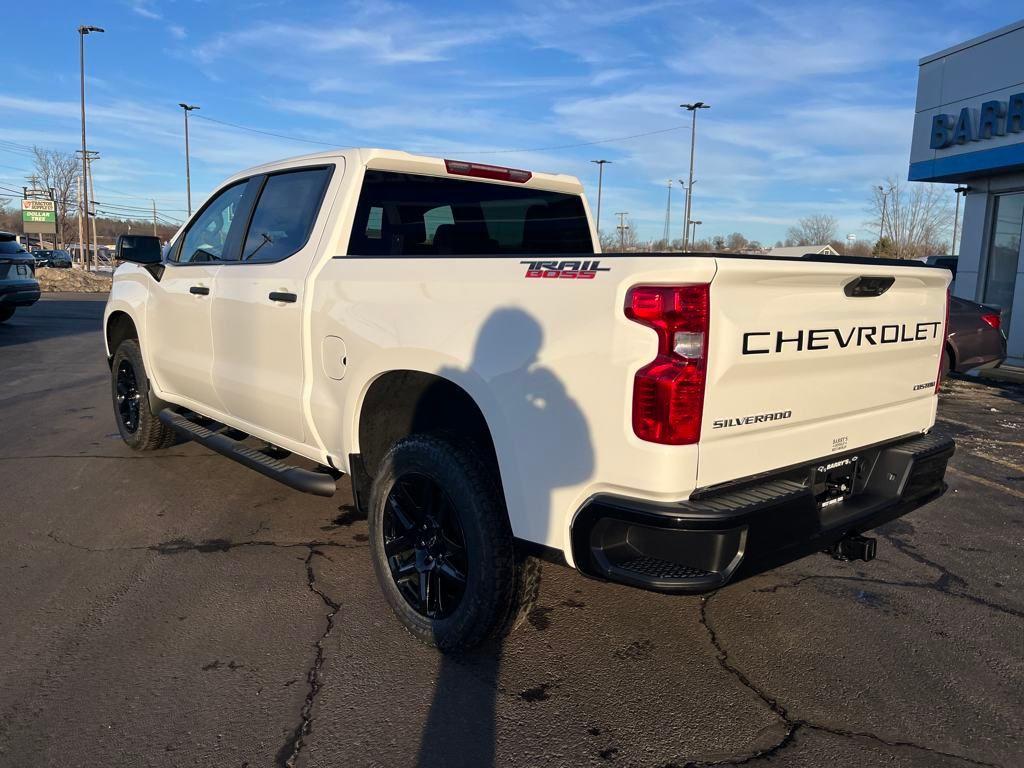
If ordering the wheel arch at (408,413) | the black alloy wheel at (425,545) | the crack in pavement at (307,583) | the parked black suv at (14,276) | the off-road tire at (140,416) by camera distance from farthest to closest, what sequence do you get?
1. the parked black suv at (14,276)
2. the off-road tire at (140,416)
3. the wheel arch at (408,413)
4. the black alloy wheel at (425,545)
5. the crack in pavement at (307,583)

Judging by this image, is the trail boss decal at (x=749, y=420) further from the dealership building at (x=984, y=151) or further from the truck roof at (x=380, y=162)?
the dealership building at (x=984, y=151)

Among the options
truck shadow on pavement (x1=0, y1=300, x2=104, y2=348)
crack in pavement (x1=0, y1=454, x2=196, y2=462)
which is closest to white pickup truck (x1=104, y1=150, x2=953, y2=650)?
crack in pavement (x1=0, y1=454, x2=196, y2=462)

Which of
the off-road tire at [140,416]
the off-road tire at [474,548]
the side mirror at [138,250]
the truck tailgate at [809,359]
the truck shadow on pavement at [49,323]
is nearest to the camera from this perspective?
the truck tailgate at [809,359]

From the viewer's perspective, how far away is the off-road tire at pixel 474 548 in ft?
9.25

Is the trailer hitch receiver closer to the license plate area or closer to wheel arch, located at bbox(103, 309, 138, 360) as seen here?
the license plate area

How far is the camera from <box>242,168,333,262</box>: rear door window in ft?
13.0

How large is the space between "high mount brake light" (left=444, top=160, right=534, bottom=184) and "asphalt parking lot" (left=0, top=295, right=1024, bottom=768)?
216cm

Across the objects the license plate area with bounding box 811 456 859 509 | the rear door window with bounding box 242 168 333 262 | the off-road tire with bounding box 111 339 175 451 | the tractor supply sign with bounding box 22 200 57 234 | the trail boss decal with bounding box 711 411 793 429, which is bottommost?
the off-road tire with bounding box 111 339 175 451

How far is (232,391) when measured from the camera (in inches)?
174

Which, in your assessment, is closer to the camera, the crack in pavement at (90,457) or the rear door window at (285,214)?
the rear door window at (285,214)

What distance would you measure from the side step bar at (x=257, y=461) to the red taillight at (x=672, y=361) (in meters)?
1.93

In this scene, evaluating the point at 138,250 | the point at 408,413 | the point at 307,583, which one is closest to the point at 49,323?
the point at 138,250

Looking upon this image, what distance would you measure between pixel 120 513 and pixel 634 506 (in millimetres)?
3681

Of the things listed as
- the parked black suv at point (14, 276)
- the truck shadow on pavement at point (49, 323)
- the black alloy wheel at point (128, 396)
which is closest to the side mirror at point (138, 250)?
the black alloy wheel at point (128, 396)
